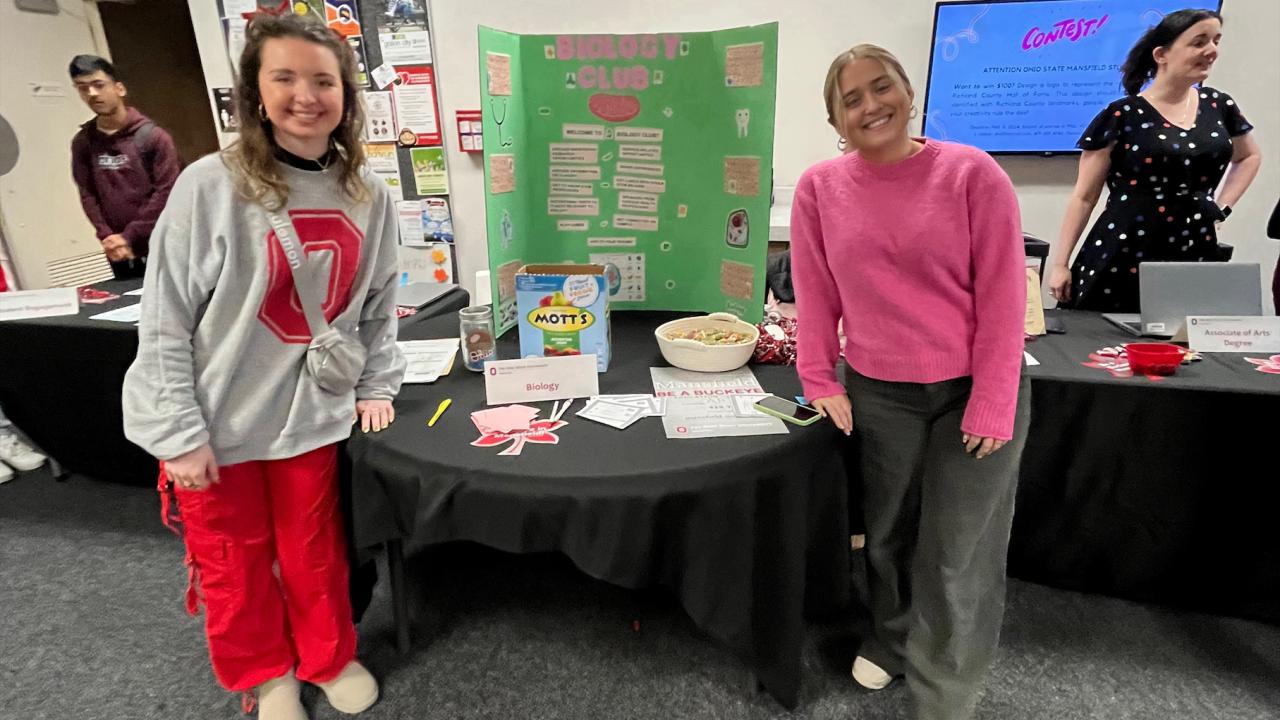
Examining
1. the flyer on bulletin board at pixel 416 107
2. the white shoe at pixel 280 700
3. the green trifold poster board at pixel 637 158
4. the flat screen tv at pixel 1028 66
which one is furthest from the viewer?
the flyer on bulletin board at pixel 416 107

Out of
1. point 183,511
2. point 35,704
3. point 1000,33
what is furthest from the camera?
point 1000,33

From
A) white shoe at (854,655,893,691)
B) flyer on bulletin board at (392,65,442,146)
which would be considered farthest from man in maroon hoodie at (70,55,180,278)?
white shoe at (854,655,893,691)

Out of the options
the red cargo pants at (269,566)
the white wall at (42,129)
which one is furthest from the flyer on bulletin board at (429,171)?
the red cargo pants at (269,566)

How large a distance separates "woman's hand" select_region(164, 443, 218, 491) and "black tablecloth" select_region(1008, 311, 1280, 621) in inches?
64.0

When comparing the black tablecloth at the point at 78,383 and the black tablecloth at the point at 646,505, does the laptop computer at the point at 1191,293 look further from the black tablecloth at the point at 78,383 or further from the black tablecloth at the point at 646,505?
the black tablecloth at the point at 78,383

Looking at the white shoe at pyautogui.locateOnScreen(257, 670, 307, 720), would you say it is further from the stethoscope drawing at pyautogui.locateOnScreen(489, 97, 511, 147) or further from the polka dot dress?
the polka dot dress

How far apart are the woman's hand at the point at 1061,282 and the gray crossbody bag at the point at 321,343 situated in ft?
6.71

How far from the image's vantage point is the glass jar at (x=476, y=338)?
147 cm

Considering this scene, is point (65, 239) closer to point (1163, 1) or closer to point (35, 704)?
point (35, 704)

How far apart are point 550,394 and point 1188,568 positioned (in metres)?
1.58

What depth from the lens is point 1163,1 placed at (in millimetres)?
2613

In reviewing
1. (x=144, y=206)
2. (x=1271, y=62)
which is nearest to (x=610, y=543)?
(x=144, y=206)

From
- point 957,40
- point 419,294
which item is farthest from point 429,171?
point 957,40

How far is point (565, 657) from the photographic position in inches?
63.5
